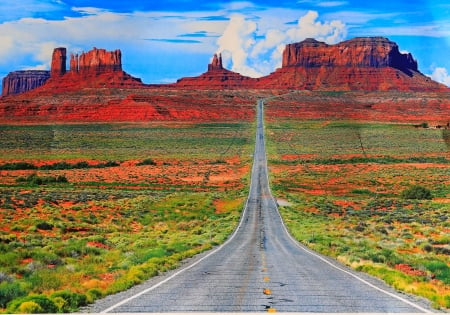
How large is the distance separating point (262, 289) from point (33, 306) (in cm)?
610

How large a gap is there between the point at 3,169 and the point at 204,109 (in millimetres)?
111253

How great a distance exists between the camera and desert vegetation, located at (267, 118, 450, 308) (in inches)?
954

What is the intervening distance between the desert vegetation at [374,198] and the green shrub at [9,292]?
1010 cm

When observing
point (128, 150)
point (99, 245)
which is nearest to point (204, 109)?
point (128, 150)

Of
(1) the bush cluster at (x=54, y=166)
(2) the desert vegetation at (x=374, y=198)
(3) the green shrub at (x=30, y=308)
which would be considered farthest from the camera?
(1) the bush cluster at (x=54, y=166)

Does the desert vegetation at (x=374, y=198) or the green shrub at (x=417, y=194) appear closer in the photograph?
the desert vegetation at (x=374, y=198)

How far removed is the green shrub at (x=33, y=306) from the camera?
1302 centimetres

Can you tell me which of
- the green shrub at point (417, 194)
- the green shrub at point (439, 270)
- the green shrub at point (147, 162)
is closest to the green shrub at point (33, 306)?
the green shrub at point (439, 270)

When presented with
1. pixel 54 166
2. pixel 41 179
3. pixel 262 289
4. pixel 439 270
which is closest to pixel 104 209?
pixel 41 179

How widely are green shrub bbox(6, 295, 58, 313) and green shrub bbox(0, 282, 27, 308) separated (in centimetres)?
90

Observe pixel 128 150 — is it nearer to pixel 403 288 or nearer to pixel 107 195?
pixel 107 195

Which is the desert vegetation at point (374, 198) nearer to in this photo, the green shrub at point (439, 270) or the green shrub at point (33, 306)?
the green shrub at point (439, 270)

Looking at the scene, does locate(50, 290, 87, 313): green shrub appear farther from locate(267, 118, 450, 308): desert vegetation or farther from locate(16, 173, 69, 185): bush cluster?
locate(16, 173, 69, 185): bush cluster

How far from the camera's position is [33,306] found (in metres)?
13.0
